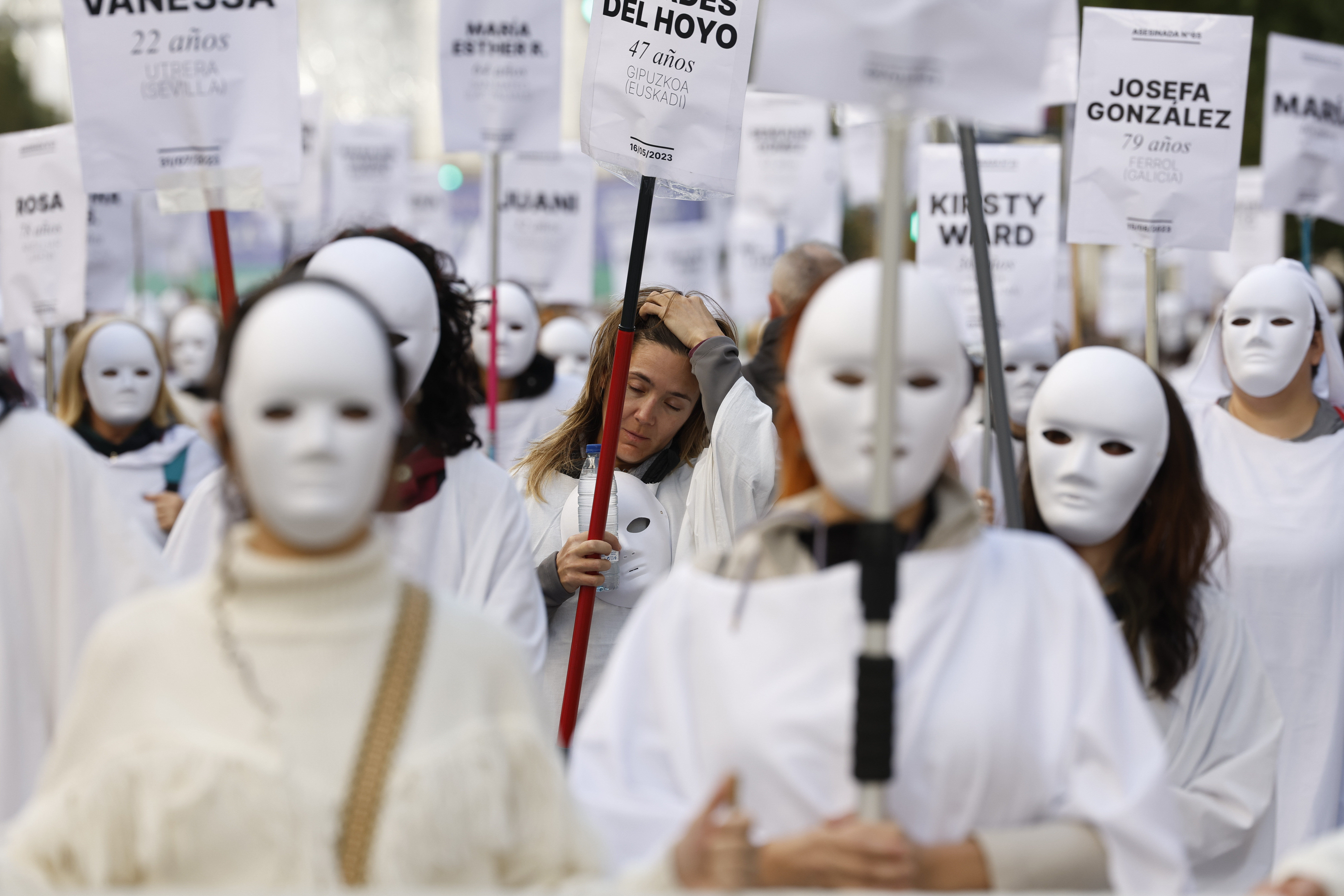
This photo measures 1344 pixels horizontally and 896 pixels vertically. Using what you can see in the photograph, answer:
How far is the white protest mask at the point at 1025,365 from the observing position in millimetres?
7484

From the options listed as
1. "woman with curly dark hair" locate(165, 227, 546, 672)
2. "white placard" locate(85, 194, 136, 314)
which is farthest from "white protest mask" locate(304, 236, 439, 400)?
"white placard" locate(85, 194, 136, 314)

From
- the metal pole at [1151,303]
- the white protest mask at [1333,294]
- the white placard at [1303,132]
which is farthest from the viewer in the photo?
the white protest mask at [1333,294]

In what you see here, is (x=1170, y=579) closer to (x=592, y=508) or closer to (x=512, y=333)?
(x=592, y=508)

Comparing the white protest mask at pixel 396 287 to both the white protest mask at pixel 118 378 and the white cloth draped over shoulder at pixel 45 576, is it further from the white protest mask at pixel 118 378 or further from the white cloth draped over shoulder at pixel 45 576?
the white protest mask at pixel 118 378

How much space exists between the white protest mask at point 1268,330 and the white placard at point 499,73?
139 inches

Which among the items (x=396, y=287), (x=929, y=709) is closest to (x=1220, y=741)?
(x=929, y=709)

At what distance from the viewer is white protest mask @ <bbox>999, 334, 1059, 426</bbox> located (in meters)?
7.48

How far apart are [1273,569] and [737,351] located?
71.1 inches

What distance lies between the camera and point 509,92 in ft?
25.8

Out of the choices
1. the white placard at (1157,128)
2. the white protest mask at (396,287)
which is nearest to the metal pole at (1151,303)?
the white placard at (1157,128)

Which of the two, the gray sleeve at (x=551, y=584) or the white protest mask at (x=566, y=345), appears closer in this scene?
the gray sleeve at (x=551, y=584)

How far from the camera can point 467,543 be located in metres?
3.74

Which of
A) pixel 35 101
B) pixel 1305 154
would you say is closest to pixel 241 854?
pixel 1305 154

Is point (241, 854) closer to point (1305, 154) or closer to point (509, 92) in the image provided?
point (509, 92)
